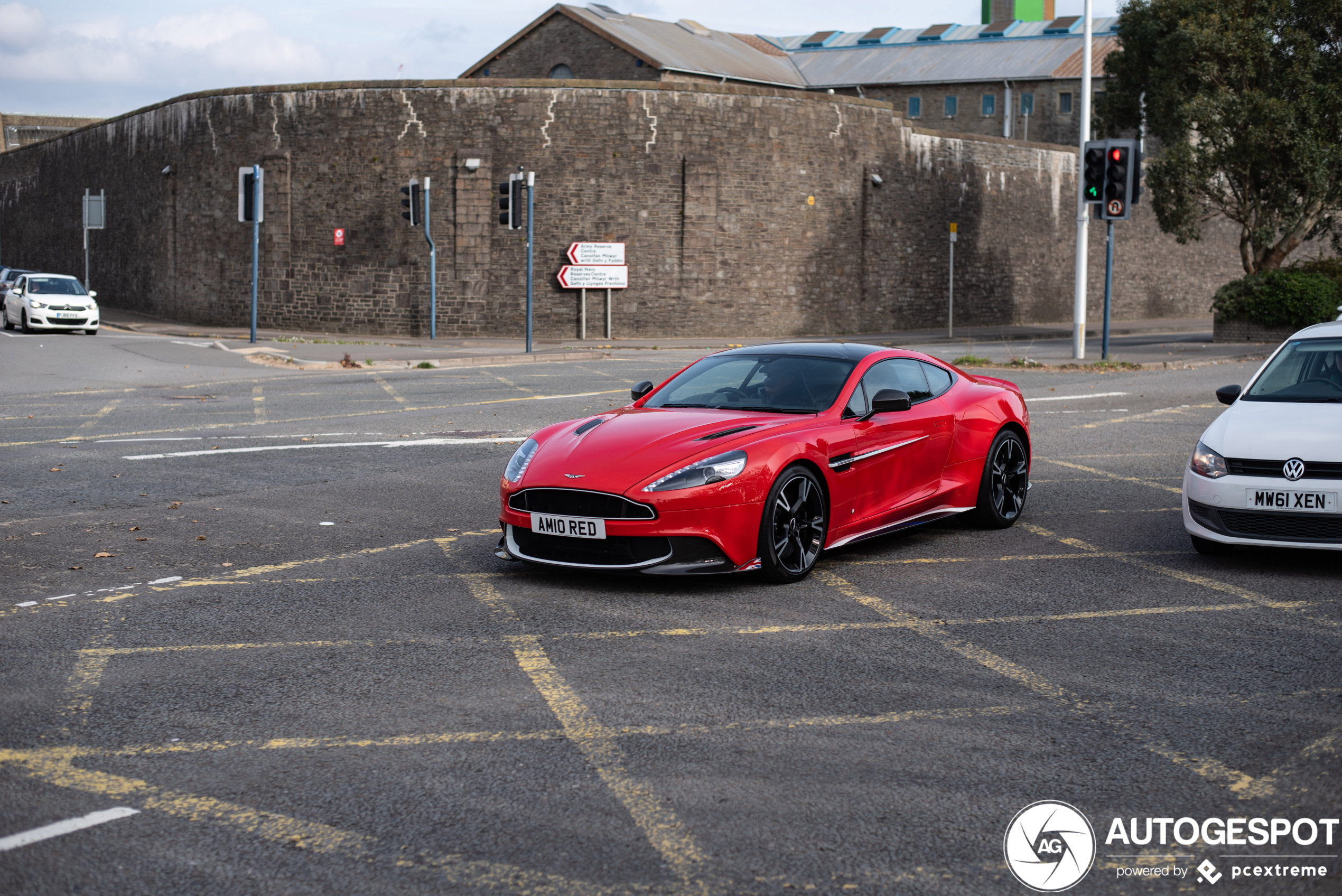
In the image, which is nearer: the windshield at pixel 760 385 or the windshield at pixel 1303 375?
the windshield at pixel 760 385

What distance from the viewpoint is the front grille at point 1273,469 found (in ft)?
22.7

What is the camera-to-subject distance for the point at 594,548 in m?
6.63

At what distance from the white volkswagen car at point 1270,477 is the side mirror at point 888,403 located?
176cm

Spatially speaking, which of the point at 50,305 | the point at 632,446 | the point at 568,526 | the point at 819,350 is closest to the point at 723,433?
the point at 632,446

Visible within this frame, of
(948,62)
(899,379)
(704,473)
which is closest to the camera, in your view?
(704,473)

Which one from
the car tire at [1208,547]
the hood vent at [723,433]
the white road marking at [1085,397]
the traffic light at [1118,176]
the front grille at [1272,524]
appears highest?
the traffic light at [1118,176]

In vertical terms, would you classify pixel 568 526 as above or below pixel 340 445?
above

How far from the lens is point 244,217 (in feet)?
89.4

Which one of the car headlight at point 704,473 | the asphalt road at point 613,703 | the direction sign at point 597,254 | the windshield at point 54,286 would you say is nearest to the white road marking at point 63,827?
the asphalt road at point 613,703

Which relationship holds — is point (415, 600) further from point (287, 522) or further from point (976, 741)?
point (976, 741)

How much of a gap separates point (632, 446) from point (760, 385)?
1.21m

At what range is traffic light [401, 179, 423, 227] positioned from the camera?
30.7 metres

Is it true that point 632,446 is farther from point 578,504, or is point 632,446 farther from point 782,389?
point 782,389

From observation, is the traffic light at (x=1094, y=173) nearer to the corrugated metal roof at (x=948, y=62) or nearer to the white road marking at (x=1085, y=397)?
the white road marking at (x=1085, y=397)
